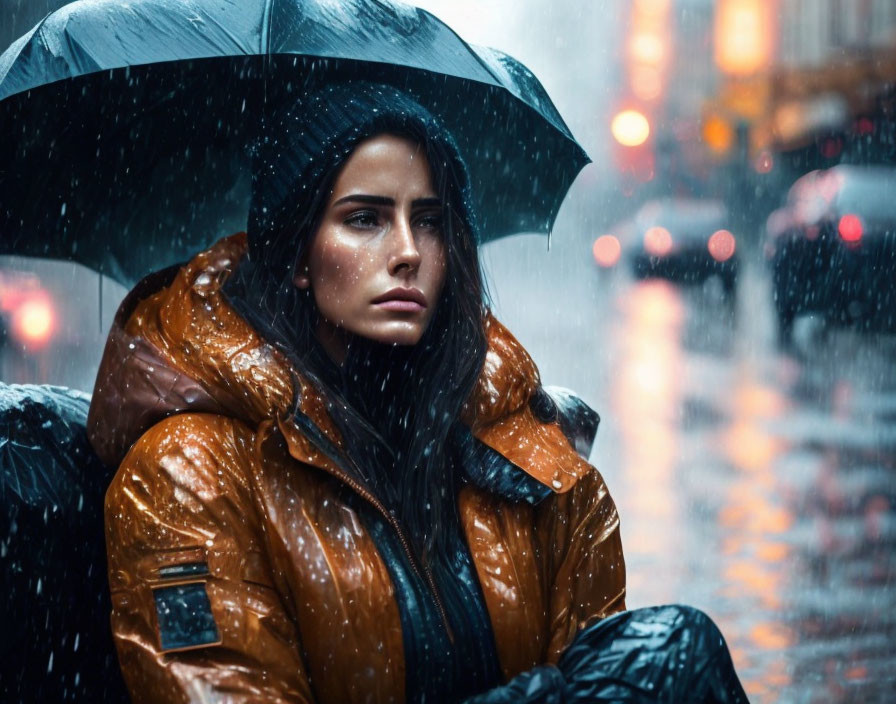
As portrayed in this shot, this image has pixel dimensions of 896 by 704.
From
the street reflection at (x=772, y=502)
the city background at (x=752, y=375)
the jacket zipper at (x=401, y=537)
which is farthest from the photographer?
the city background at (x=752, y=375)

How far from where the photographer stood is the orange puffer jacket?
7.41ft

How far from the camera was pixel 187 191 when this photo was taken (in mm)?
3352

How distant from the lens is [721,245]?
2281 cm

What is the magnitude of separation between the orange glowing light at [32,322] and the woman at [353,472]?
26.8 feet

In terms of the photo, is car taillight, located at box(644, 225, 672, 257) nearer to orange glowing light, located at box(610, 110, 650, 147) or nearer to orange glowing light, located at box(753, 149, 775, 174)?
orange glowing light, located at box(753, 149, 775, 174)

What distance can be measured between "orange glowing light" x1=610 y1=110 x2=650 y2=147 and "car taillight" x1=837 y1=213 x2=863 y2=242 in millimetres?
49350

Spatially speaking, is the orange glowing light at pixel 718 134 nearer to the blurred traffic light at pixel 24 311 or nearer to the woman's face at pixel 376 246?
the blurred traffic light at pixel 24 311

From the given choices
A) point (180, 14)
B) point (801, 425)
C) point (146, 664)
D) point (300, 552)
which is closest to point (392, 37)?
point (180, 14)

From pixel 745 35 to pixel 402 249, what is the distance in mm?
52357

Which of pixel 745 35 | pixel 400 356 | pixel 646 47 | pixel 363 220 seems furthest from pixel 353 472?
pixel 646 47

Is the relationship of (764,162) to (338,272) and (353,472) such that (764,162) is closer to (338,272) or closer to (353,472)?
(338,272)

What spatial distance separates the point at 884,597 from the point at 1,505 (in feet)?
14.4

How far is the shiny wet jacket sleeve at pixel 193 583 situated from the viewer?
A: 2230 mm

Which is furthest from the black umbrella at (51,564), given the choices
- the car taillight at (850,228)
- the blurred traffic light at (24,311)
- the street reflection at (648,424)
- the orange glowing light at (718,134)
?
the orange glowing light at (718,134)
